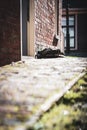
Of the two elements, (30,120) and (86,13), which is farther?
(86,13)

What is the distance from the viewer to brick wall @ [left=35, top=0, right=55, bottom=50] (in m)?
9.20

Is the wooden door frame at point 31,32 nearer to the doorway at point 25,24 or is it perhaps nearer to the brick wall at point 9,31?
the doorway at point 25,24

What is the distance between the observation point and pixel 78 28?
73.8 ft

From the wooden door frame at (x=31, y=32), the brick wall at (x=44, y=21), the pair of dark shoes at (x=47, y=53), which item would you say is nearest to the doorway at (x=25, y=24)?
the wooden door frame at (x=31, y=32)

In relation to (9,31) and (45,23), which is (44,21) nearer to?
(45,23)

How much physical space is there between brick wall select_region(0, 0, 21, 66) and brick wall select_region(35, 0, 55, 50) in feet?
8.36

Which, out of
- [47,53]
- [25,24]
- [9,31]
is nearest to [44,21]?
[47,53]

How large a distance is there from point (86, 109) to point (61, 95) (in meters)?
0.34

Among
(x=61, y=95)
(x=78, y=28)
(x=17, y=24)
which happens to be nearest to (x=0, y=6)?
(x=17, y=24)

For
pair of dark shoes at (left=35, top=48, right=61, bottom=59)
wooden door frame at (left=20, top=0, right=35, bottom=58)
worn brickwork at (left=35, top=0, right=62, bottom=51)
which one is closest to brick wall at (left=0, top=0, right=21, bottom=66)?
wooden door frame at (left=20, top=0, right=35, bottom=58)

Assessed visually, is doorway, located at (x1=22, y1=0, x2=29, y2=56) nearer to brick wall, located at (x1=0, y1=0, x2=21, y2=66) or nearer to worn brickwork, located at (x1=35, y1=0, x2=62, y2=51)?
worn brickwork, located at (x1=35, y1=0, x2=62, y2=51)

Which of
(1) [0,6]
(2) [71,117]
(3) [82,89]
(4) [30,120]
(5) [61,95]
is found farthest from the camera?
(1) [0,6]

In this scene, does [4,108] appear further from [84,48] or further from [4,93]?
[84,48]

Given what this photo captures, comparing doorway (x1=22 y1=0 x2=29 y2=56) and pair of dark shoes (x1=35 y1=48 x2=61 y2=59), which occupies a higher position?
doorway (x1=22 y1=0 x2=29 y2=56)
